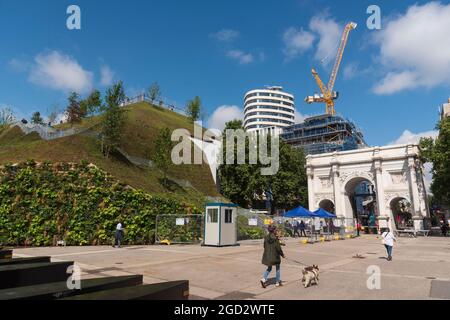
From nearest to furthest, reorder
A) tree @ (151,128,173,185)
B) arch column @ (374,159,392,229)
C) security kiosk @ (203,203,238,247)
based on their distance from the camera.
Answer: security kiosk @ (203,203,238,247)
tree @ (151,128,173,185)
arch column @ (374,159,392,229)

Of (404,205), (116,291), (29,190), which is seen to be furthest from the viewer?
(404,205)

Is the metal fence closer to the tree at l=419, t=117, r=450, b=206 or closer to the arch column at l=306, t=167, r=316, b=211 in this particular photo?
the tree at l=419, t=117, r=450, b=206

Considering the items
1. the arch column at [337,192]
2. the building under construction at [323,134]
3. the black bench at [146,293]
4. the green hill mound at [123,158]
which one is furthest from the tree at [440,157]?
the building under construction at [323,134]

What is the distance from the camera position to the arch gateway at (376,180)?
50000 millimetres

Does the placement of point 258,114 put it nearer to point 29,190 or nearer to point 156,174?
point 156,174

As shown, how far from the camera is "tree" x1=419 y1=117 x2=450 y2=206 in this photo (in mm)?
41347

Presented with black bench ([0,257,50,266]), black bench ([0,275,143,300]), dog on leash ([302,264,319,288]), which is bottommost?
dog on leash ([302,264,319,288])

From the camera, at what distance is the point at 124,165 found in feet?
102

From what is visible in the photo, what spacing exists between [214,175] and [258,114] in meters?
115

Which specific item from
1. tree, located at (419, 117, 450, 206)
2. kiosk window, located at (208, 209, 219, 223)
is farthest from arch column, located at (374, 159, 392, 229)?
kiosk window, located at (208, 209, 219, 223)

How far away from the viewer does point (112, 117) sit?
100ft

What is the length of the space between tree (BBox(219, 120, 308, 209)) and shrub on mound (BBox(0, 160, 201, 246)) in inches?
1122
